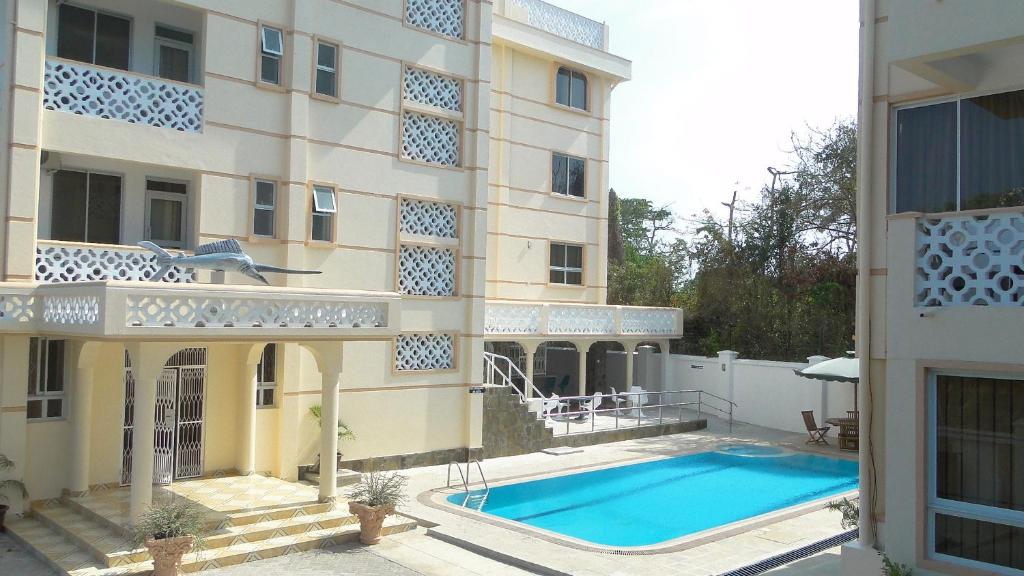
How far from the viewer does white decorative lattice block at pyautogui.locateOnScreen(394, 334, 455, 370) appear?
679 inches

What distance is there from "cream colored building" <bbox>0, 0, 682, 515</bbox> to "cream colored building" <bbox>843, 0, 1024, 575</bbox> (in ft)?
24.9

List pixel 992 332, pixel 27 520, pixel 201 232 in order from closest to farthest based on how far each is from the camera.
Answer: pixel 992 332 < pixel 27 520 < pixel 201 232

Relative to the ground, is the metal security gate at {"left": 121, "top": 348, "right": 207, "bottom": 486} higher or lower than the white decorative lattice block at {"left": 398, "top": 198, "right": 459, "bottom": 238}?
lower

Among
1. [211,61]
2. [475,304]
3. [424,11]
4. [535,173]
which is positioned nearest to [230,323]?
[211,61]

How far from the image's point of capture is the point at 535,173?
23969 mm

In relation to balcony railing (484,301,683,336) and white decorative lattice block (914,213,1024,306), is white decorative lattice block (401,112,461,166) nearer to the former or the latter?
balcony railing (484,301,683,336)

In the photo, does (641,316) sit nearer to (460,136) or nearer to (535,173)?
(535,173)

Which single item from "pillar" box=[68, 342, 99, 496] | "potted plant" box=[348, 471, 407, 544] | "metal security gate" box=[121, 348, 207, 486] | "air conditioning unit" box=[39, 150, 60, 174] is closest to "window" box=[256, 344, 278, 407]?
"metal security gate" box=[121, 348, 207, 486]

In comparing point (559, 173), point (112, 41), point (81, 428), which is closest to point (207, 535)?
point (81, 428)

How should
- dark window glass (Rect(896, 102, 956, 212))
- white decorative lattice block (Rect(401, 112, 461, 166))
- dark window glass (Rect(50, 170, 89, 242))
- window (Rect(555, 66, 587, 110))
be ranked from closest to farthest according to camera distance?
dark window glass (Rect(896, 102, 956, 212)), dark window glass (Rect(50, 170, 89, 242)), white decorative lattice block (Rect(401, 112, 461, 166)), window (Rect(555, 66, 587, 110))

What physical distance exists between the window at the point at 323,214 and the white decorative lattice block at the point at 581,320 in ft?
26.7

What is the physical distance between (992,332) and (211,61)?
41.2ft

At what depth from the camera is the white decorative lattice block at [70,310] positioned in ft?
35.3

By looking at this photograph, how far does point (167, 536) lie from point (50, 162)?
274 inches
